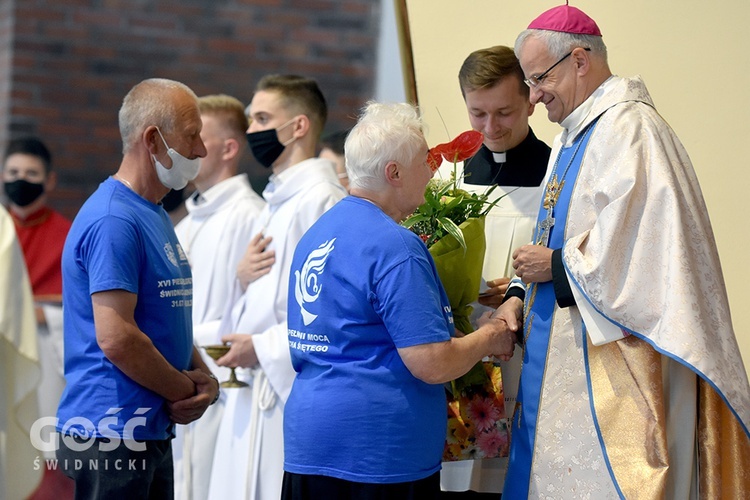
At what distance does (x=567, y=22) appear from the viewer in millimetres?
3340

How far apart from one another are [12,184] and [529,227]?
3661mm

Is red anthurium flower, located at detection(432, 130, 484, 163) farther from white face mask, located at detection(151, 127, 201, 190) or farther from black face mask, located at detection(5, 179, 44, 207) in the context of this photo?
black face mask, located at detection(5, 179, 44, 207)

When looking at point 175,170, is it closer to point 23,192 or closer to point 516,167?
point 516,167

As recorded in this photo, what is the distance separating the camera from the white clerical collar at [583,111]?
3.34 meters

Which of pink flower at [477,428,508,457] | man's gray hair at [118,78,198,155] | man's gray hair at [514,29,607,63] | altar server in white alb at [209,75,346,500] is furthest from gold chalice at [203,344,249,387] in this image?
man's gray hair at [514,29,607,63]

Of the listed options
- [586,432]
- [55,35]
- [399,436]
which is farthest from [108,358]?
[55,35]

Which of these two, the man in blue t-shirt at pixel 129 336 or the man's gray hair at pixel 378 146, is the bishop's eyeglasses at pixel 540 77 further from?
A: the man in blue t-shirt at pixel 129 336

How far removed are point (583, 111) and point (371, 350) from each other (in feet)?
3.31

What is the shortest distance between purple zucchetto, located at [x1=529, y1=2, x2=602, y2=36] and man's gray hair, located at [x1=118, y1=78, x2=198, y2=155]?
1.28 m

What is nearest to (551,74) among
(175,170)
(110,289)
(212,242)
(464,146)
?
(464,146)

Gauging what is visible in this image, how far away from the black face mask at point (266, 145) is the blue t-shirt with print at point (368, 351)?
182 centimetres

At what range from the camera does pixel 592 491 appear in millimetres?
3113

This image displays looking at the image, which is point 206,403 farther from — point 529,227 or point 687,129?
point 687,129

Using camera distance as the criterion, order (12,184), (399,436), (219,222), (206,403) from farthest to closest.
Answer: (12,184) < (219,222) < (206,403) < (399,436)
